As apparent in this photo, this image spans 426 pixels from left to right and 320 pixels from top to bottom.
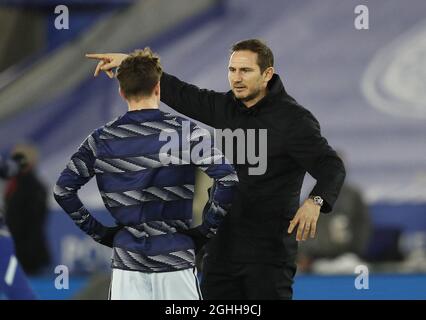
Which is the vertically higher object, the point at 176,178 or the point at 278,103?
the point at 278,103

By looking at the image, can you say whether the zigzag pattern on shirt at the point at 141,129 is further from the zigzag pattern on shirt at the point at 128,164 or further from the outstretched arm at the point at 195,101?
the outstretched arm at the point at 195,101

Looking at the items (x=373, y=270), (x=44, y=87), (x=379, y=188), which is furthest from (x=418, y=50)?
(x=44, y=87)

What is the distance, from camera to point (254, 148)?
16.8 feet

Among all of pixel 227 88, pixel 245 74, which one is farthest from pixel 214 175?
pixel 227 88

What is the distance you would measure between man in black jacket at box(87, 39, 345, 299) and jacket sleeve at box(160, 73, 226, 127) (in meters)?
0.12

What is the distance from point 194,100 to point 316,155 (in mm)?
734

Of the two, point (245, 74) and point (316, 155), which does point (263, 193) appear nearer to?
point (316, 155)

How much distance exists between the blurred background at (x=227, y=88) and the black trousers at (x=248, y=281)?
339 cm

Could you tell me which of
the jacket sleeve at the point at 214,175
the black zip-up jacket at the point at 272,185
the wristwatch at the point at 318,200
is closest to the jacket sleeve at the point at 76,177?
the jacket sleeve at the point at 214,175

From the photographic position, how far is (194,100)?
17.6 ft

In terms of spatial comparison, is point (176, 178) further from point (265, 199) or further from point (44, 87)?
point (44, 87)

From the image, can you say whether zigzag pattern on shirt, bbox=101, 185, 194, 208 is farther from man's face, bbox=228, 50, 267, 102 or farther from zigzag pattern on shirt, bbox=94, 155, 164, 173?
man's face, bbox=228, 50, 267, 102

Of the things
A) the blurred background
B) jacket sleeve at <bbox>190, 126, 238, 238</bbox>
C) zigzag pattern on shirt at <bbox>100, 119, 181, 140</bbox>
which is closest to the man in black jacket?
jacket sleeve at <bbox>190, 126, 238, 238</bbox>
